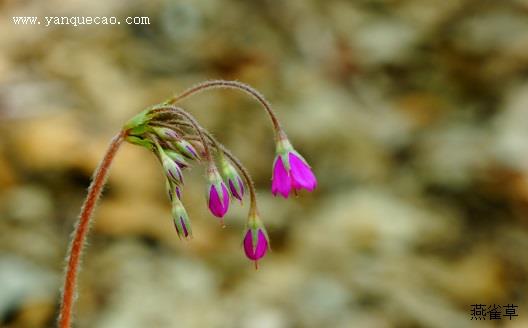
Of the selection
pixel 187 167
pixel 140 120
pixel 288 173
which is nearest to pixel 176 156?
pixel 187 167

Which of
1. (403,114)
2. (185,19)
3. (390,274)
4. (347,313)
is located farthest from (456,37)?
(347,313)

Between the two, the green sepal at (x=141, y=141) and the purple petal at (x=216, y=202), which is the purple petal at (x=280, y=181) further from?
the green sepal at (x=141, y=141)

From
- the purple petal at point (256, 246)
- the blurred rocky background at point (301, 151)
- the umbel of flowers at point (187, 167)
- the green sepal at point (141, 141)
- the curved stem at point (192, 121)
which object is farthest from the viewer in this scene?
the blurred rocky background at point (301, 151)

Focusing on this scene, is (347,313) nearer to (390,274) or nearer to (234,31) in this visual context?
(390,274)

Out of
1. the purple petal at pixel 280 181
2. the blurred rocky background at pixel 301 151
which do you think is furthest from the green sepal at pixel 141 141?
the blurred rocky background at pixel 301 151

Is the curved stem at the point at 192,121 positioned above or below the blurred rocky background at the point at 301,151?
below

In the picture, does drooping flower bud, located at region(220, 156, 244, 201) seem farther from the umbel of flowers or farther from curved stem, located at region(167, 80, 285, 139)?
curved stem, located at region(167, 80, 285, 139)

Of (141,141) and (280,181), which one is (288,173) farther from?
(141,141)

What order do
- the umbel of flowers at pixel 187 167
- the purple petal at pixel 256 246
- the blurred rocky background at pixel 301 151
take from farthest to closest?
the blurred rocky background at pixel 301 151 → the purple petal at pixel 256 246 → the umbel of flowers at pixel 187 167
